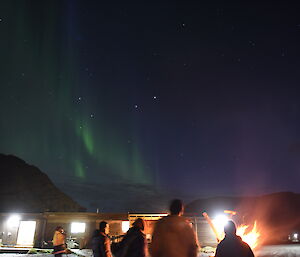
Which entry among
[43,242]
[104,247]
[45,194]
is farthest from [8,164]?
[104,247]

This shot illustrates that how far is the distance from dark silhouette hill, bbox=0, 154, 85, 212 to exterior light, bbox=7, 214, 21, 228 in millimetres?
30696

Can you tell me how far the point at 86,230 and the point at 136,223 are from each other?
2409 centimetres

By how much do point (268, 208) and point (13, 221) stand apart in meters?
131

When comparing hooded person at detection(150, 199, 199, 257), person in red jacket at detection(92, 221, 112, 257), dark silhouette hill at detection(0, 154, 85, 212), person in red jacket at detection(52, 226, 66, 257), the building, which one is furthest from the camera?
dark silhouette hill at detection(0, 154, 85, 212)

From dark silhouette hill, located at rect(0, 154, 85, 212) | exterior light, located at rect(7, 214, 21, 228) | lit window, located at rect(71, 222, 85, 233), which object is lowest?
lit window, located at rect(71, 222, 85, 233)

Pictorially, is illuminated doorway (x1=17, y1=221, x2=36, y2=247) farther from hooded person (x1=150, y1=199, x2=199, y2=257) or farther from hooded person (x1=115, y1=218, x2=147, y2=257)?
hooded person (x1=150, y1=199, x2=199, y2=257)

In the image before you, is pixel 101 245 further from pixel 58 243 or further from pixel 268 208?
pixel 268 208

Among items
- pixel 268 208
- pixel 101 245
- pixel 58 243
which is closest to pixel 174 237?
pixel 101 245

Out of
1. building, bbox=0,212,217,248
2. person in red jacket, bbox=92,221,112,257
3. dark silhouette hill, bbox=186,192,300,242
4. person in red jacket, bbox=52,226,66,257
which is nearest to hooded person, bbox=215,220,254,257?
person in red jacket, bbox=92,221,112,257

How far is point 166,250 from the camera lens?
3371 mm

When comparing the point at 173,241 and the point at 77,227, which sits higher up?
the point at 77,227

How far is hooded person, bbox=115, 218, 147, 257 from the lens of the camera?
375 cm

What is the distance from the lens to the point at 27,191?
6931 centimetres

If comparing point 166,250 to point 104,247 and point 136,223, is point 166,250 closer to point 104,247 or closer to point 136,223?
point 136,223
